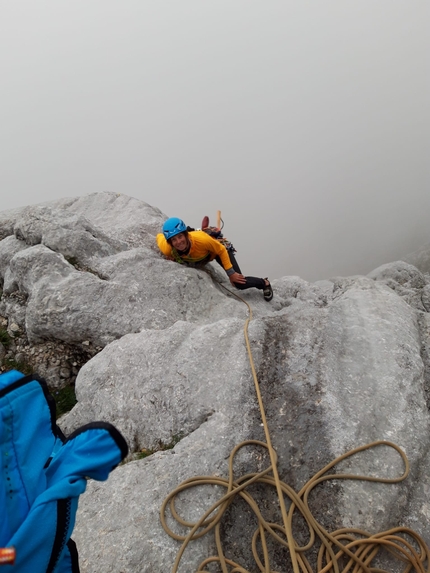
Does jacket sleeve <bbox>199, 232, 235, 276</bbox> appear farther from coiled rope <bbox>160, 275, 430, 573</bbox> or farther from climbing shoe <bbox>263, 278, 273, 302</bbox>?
coiled rope <bbox>160, 275, 430, 573</bbox>

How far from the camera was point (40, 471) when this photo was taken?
2521mm

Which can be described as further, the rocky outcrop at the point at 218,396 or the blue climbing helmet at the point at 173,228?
the blue climbing helmet at the point at 173,228

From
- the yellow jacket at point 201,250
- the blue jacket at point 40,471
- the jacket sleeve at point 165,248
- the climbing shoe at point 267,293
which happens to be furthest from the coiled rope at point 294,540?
the jacket sleeve at point 165,248

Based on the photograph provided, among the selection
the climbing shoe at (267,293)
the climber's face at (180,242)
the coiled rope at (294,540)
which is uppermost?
the climber's face at (180,242)

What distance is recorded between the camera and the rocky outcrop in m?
4.03

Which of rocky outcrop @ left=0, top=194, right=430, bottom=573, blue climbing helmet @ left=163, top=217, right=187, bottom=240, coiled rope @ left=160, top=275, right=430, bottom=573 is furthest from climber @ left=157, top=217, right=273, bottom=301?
coiled rope @ left=160, top=275, right=430, bottom=573

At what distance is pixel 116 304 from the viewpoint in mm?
7969

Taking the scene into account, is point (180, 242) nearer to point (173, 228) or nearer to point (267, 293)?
point (173, 228)

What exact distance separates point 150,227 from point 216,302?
4.51 m

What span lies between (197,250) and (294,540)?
6.79 meters

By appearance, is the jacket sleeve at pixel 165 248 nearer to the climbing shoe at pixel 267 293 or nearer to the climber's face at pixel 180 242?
the climber's face at pixel 180 242

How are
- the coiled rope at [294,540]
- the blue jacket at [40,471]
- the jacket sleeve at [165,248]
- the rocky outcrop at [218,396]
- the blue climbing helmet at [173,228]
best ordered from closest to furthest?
the blue jacket at [40,471]
the coiled rope at [294,540]
the rocky outcrop at [218,396]
the blue climbing helmet at [173,228]
the jacket sleeve at [165,248]

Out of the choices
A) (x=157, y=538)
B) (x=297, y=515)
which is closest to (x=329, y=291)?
(x=297, y=515)

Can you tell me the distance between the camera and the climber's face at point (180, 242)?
8.97 metres
